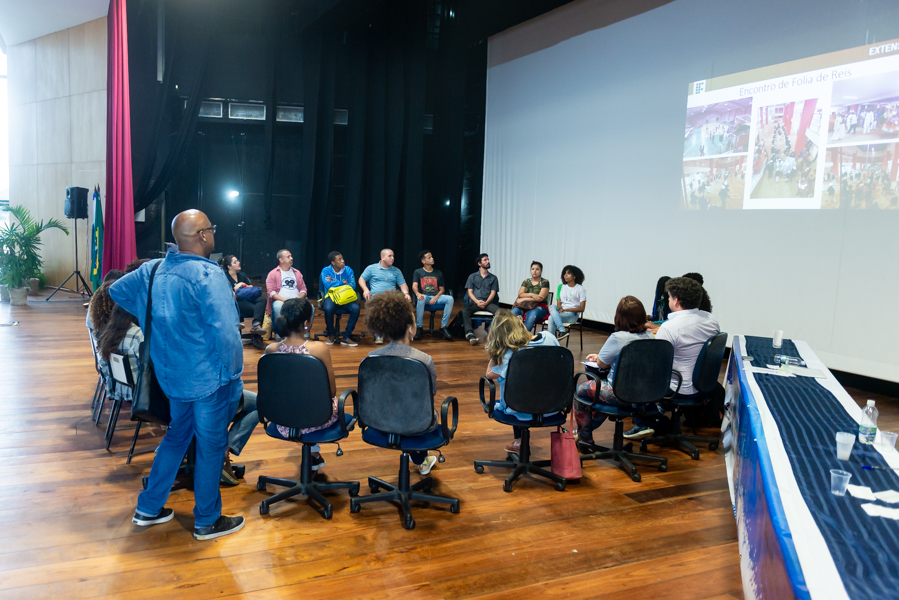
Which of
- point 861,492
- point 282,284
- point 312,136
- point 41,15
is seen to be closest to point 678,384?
point 861,492

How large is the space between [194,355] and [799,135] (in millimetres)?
5848

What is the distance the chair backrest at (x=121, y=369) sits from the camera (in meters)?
3.34

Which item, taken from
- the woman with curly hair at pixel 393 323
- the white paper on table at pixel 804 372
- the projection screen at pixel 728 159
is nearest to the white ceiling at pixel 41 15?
the projection screen at pixel 728 159

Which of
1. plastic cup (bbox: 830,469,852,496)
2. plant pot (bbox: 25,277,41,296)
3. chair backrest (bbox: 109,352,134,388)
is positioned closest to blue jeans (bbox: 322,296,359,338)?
chair backrest (bbox: 109,352,134,388)

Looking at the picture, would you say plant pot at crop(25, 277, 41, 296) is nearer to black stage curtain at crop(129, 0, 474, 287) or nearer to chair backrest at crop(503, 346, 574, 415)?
black stage curtain at crop(129, 0, 474, 287)

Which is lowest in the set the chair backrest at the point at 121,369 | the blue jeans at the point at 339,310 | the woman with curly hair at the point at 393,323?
the blue jeans at the point at 339,310

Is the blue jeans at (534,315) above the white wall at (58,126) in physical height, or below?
below

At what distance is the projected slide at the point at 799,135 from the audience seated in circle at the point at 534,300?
1951 millimetres

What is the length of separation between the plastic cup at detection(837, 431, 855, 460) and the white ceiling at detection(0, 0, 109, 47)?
1112 centimetres

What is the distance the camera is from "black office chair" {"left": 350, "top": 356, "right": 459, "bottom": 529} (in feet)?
8.99

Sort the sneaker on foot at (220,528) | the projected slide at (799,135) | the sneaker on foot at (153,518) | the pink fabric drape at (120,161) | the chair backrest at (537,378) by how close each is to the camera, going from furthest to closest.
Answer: the pink fabric drape at (120,161)
the projected slide at (799,135)
the chair backrest at (537,378)
the sneaker on foot at (153,518)
the sneaker on foot at (220,528)

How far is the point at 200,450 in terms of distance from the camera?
2.56m

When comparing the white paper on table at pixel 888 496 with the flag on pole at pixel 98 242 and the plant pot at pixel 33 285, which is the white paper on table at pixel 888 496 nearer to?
the flag on pole at pixel 98 242

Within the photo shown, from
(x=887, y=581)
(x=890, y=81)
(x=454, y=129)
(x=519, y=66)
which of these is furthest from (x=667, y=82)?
(x=887, y=581)
